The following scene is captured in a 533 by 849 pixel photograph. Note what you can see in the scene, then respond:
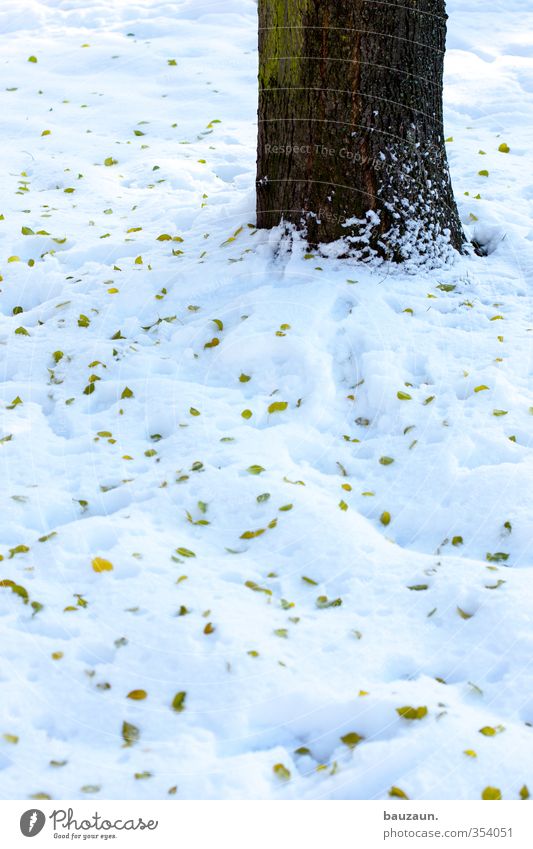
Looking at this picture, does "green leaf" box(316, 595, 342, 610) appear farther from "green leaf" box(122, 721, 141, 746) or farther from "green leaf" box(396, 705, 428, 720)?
"green leaf" box(122, 721, 141, 746)

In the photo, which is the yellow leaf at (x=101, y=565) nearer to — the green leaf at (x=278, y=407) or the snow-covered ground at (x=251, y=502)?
the snow-covered ground at (x=251, y=502)

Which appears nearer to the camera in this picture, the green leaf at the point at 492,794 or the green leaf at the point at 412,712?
the green leaf at the point at 492,794

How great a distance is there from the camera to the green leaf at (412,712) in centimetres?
182

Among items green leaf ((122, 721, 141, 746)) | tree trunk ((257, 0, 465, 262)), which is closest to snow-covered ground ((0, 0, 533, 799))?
green leaf ((122, 721, 141, 746))

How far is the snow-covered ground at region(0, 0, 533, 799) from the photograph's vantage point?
1809 millimetres

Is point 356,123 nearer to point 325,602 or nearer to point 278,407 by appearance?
point 278,407

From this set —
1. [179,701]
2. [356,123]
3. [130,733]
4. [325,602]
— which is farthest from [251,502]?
[356,123]

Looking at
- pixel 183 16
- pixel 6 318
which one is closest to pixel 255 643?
pixel 6 318

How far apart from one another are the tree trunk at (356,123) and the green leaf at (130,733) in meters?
2.19

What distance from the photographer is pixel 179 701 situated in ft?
6.18
